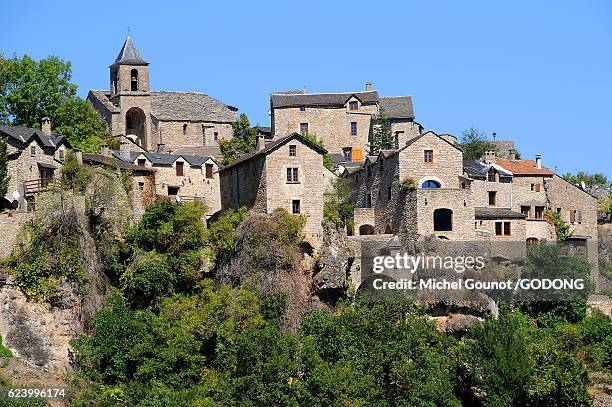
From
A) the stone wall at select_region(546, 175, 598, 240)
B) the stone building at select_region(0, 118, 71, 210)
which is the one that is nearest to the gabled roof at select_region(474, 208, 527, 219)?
the stone wall at select_region(546, 175, 598, 240)

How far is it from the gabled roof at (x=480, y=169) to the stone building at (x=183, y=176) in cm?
1331

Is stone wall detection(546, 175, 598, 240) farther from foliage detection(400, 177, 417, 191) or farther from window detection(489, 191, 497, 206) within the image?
foliage detection(400, 177, 417, 191)

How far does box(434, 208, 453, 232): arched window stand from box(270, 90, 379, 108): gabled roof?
22.1 m

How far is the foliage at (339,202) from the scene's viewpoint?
64.7 meters

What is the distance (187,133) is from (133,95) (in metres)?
4.24

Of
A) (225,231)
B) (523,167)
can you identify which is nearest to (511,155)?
(523,167)

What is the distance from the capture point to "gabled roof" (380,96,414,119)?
85.4 meters

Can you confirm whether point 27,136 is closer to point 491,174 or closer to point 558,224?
point 491,174

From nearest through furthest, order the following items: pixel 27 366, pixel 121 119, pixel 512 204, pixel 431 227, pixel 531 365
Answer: pixel 27 366 < pixel 531 365 < pixel 431 227 < pixel 512 204 < pixel 121 119

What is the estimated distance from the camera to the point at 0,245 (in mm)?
57469

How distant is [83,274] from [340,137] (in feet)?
96.2

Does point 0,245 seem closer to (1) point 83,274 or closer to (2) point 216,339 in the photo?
(1) point 83,274

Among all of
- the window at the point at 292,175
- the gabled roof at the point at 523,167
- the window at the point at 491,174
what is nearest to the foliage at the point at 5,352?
the window at the point at 292,175

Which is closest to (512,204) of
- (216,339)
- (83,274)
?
(216,339)
